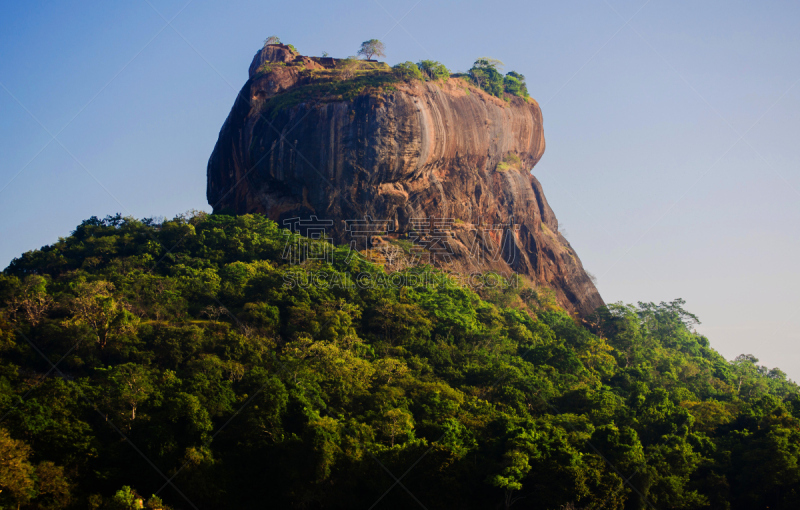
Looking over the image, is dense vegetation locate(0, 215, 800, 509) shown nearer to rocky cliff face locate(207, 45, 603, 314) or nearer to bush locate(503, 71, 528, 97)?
rocky cliff face locate(207, 45, 603, 314)

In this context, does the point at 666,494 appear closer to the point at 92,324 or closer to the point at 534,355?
the point at 534,355

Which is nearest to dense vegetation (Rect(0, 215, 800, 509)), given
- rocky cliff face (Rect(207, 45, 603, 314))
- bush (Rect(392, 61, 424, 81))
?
rocky cliff face (Rect(207, 45, 603, 314))

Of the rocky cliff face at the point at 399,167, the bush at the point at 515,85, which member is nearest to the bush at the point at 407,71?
the rocky cliff face at the point at 399,167

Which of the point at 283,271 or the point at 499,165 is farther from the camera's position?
the point at 499,165

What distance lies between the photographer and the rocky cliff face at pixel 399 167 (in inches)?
1334

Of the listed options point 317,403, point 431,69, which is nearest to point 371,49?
point 431,69

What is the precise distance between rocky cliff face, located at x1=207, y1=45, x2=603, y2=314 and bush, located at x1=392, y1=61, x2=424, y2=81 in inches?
27.3

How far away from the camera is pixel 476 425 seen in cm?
1947

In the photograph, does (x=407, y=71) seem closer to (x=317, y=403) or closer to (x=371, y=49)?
(x=371, y=49)

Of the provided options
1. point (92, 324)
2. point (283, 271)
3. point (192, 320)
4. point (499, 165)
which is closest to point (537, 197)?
point (499, 165)

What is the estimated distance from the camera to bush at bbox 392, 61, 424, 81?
36625mm

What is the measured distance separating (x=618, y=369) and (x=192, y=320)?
716 inches

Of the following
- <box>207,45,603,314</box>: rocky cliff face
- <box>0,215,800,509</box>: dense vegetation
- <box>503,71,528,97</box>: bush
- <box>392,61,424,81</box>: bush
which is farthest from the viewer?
<box>503,71,528,97</box>: bush

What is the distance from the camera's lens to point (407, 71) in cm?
3688
